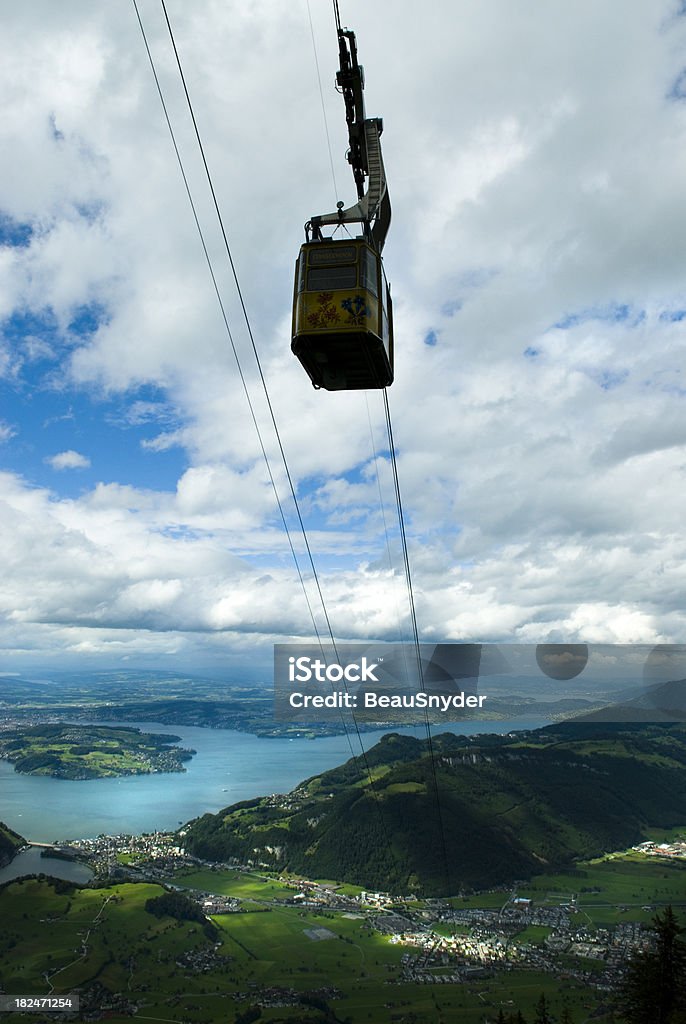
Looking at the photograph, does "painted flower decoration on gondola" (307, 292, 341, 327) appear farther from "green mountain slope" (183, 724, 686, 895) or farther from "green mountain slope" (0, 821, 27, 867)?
"green mountain slope" (0, 821, 27, 867)

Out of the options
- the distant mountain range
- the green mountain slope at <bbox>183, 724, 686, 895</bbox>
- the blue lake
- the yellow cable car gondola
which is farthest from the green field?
the distant mountain range

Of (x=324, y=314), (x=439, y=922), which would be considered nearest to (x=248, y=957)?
(x=439, y=922)

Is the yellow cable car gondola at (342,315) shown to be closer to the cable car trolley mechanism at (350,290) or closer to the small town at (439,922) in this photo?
the cable car trolley mechanism at (350,290)

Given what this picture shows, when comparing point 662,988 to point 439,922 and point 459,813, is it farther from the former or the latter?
point 459,813

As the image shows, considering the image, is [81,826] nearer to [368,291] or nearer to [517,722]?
[517,722]

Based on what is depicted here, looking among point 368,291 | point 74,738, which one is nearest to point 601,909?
point 368,291

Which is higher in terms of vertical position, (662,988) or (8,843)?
(662,988)
